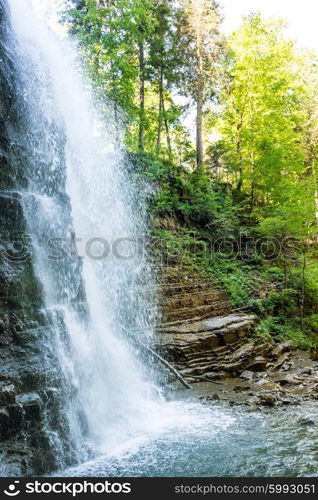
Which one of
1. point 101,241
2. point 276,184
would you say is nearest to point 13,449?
point 101,241

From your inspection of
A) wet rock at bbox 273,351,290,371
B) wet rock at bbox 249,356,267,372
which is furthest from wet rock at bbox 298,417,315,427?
wet rock at bbox 273,351,290,371

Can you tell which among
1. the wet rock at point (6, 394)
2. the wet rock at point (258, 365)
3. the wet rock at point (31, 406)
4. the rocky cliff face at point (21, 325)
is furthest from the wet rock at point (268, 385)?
the wet rock at point (6, 394)

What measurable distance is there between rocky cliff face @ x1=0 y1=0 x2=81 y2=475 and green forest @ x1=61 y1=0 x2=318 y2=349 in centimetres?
716

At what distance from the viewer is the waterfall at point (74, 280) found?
602 cm

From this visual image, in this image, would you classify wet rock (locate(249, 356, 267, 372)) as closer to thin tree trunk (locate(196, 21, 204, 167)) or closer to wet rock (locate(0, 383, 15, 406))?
wet rock (locate(0, 383, 15, 406))

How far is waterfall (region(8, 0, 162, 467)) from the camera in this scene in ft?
19.7

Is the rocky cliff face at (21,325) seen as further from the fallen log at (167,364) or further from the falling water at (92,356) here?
the fallen log at (167,364)

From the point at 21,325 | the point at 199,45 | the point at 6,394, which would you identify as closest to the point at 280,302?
the point at 21,325

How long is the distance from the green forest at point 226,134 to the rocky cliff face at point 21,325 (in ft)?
23.5

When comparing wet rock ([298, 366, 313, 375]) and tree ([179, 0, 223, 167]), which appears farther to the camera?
tree ([179, 0, 223, 167])

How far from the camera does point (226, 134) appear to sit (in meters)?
21.1

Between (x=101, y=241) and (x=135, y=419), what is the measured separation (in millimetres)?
6619

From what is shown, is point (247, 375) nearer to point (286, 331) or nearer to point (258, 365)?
point (258, 365)

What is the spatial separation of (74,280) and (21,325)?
1814 mm
